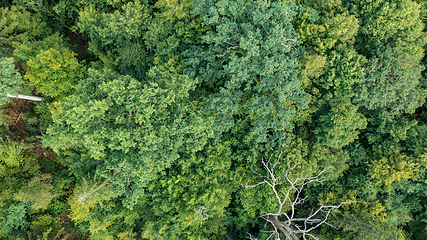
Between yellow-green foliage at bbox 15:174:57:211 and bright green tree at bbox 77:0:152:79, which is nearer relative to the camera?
bright green tree at bbox 77:0:152:79

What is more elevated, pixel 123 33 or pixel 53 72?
pixel 123 33

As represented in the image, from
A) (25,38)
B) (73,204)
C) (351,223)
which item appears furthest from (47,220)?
(351,223)

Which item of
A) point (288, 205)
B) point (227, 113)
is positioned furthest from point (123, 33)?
point (288, 205)

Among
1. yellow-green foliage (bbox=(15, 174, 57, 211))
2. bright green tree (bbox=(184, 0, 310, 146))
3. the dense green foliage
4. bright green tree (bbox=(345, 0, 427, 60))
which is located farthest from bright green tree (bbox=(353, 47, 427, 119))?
yellow-green foliage (bbox=(15, 174, 57, 211))

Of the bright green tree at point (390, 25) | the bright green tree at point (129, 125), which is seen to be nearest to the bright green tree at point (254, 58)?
the bright green tree at point (129, 125)

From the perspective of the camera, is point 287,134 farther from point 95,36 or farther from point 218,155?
point 95,36

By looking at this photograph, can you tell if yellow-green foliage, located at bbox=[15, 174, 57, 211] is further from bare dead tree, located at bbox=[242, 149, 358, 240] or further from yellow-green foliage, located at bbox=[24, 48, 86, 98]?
bare dead tree, located at bbox=[242, 149, 358, 240]

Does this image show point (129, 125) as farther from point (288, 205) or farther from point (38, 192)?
point (38, 192)

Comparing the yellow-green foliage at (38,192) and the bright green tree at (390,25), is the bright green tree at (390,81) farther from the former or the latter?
the yellow-green foliage at (38,192)
